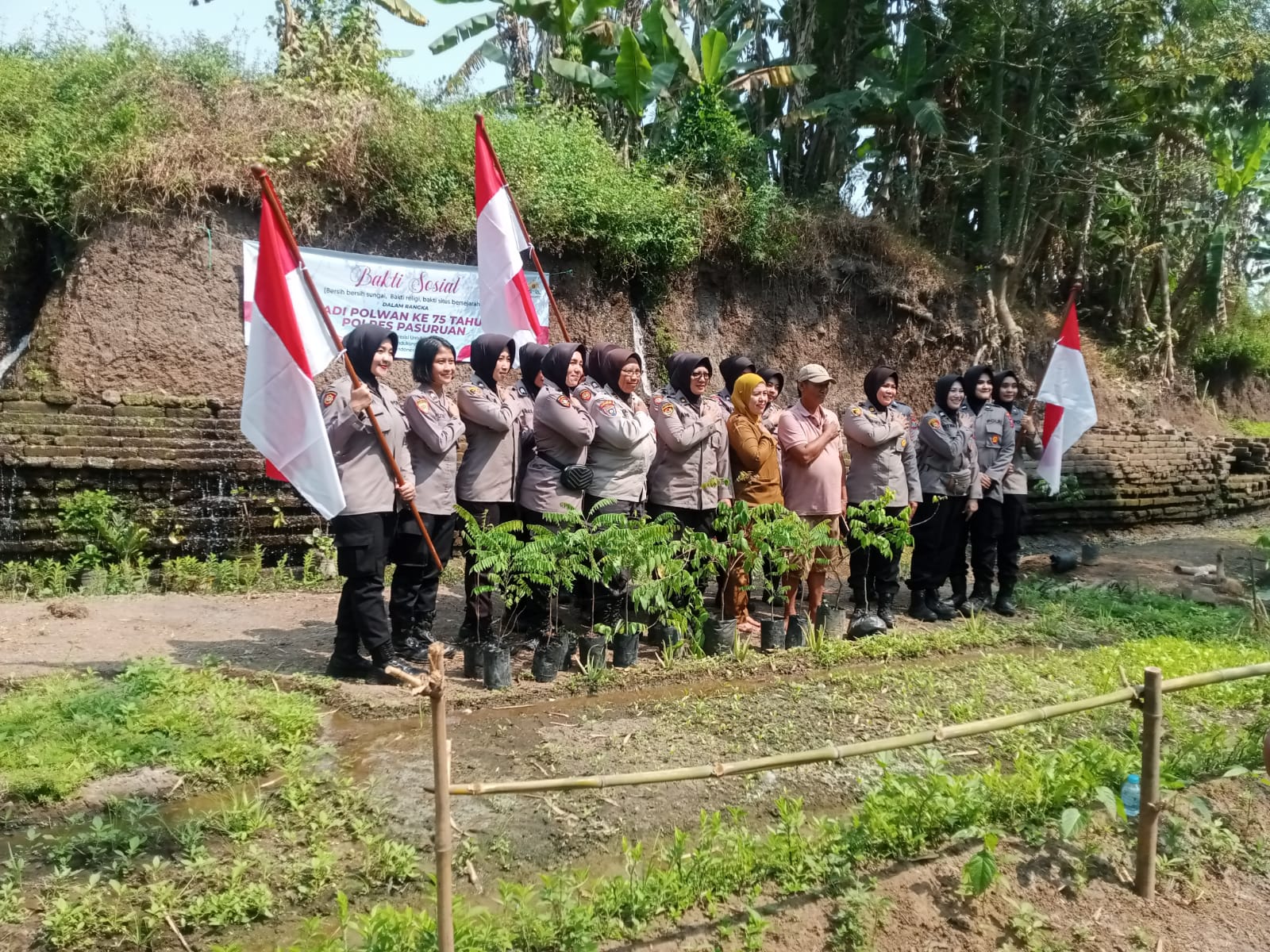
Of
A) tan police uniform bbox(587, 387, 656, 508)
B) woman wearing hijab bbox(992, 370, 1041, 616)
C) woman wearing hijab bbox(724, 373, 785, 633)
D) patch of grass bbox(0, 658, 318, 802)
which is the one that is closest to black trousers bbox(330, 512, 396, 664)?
patch of grass bbox(0, 658, 318, 802)

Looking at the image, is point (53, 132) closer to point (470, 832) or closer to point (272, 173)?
point (272, 173)

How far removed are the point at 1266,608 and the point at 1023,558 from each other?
8.76ft

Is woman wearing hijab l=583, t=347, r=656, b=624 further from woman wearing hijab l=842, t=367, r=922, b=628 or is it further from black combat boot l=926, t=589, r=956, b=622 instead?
black combat boot l=926, t=589, r=956, b=622

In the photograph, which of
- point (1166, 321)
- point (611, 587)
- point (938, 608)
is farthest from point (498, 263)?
point (1166, 321)

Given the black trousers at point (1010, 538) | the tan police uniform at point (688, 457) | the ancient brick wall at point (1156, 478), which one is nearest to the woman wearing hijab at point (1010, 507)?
the black trousers at point (1010, 538)

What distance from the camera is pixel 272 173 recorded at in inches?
363

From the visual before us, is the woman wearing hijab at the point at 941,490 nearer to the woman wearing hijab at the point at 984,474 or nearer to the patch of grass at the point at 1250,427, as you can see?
the woman wearing hijab at the point at 984,474

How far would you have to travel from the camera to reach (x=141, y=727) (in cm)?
376

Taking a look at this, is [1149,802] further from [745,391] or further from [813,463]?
[745,391]

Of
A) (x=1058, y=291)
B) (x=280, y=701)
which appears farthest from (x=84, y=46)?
(x=1058, y=291)

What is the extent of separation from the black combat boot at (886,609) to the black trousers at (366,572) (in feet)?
10.5

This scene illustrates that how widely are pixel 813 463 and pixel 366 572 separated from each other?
2737 mm

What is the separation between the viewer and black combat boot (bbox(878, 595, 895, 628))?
6164 mm

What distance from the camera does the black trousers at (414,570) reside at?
484 centimetres
